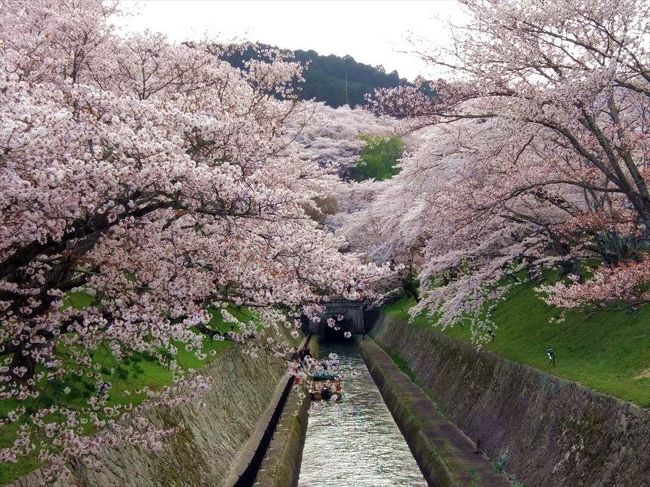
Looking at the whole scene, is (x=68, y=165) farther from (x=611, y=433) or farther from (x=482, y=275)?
(x=482, y=275)

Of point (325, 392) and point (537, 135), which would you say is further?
point (325, 392)

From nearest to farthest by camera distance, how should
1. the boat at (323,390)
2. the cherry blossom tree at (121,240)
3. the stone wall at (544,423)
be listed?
the cherry blossom tree at (121,240), the stone wall at (544,423), the boat at (323,390)

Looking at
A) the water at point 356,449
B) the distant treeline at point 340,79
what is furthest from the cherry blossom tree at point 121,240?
the distant treeline at point 340,79

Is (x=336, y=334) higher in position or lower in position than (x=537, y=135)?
lower

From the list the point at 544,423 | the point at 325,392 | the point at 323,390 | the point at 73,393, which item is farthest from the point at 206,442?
the point at 325,392

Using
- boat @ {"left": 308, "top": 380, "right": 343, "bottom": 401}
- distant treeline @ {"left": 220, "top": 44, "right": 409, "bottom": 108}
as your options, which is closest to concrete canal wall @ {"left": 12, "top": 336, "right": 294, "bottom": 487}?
boat @ {"left": 308, "top": 380, "right": 343, "bottom": 401}

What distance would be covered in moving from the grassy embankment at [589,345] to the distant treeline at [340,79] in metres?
80.0

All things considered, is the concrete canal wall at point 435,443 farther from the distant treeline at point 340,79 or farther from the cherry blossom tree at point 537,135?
the distant treeline at point 340,79

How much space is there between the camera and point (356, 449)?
72.5 feet

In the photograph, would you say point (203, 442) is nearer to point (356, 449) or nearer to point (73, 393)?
point (73, 393)

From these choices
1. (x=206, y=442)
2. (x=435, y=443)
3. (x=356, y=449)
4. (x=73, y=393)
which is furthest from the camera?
(x=356, y=449)

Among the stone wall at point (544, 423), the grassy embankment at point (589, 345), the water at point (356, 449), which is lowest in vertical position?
the water at point (356, 449)

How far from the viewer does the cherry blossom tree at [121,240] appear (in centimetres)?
720

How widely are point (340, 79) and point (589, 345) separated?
9865 centimetres
